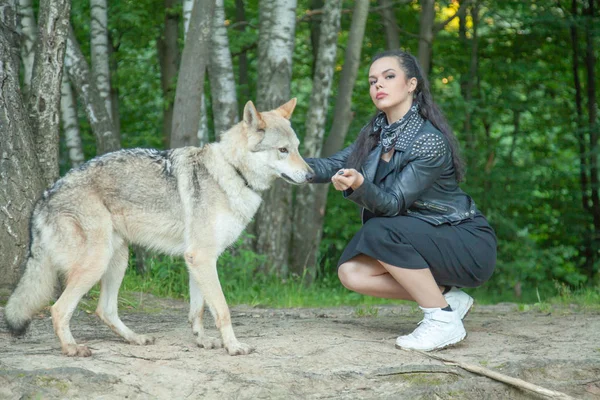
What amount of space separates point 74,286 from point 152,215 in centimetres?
70

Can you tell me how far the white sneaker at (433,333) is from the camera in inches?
182

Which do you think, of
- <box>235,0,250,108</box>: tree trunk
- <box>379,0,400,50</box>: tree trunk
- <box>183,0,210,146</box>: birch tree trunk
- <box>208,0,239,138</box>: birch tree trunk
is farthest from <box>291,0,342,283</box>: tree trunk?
<box>235,0,250,108</box>: tree trunk

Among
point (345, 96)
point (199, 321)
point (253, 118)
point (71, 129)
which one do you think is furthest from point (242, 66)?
point (199, 321)

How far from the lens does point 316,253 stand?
10.5 meters

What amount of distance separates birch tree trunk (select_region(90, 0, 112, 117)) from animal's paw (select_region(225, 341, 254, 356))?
680 centimetres

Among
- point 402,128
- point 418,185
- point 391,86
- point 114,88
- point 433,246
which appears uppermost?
point 114,88

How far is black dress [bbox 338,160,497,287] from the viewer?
4.62m

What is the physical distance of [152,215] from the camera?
15.5 feet

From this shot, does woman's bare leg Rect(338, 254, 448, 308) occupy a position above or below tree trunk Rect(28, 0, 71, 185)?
below

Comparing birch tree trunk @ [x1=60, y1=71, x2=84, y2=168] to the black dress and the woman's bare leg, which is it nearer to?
the woman's bare leg

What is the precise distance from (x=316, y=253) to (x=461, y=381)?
632 centimetres

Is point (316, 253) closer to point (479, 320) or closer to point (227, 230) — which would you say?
point (479, 320)

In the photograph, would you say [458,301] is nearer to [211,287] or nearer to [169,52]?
[211,287]

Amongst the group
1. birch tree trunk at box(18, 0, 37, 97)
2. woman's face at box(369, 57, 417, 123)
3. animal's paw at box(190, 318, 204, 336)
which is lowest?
animal's paw at box(190, 318, 204, 336)
